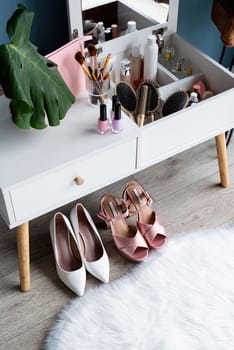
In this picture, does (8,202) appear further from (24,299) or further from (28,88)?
(24,299)

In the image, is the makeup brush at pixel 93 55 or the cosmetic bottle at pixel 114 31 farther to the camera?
the cosmetic bottle at pixel 114 31

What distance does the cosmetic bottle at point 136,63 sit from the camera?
1627 millimetres

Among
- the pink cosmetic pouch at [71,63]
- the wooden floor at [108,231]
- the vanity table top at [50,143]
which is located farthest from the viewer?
the wooden floor at [108,231]

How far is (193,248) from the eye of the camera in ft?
5.31

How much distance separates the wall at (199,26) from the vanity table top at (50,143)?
673mm

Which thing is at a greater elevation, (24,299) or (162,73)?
(162,73)

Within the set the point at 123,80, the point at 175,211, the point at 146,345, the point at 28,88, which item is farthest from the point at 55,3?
the point at 146,345

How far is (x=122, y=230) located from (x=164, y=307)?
0.30 metres

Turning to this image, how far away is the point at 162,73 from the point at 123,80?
0.14 m

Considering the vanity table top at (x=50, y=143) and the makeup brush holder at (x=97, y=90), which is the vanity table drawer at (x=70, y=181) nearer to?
the vanity table top at (x=50, y=143)

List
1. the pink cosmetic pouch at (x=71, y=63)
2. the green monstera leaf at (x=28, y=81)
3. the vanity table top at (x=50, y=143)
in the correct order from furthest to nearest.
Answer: the pink cosmetic pouch at (x=71, y=63) → the vanity table top at (x=50, y=143) → the green monstera leaf at (x=28, y=81)

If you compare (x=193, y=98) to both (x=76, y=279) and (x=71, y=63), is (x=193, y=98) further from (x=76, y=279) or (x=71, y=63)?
(x=76, y=279)

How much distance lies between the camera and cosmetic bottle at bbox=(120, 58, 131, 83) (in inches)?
62.4

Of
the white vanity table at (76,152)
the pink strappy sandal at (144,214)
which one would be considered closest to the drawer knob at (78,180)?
the white vanity table at (76,152)
